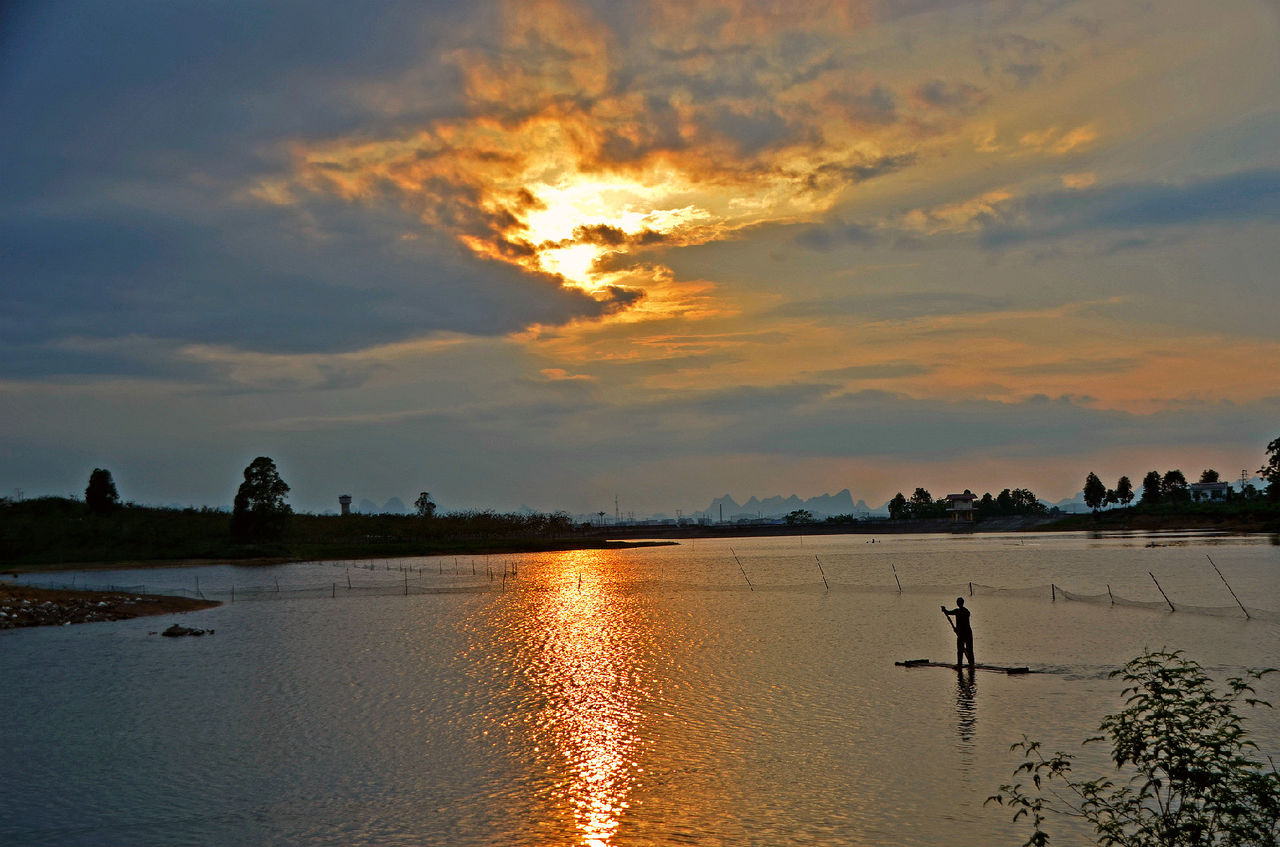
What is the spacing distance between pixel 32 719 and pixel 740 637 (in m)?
29.9

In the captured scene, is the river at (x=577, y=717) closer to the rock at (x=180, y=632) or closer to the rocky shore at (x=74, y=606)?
the rock at (x=180, y=632)

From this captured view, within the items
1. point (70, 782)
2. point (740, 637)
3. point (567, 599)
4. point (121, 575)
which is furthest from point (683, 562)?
point (70, 782)

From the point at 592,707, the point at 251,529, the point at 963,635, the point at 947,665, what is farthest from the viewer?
the point at 251,529

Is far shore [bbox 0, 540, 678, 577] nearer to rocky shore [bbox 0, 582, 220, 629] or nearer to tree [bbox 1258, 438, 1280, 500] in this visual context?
rocky shore [bbox 0, 582, 220, 629]

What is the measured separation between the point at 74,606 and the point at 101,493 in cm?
9251

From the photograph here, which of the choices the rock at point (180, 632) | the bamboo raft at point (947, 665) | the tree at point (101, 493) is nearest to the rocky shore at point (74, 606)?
the rock at point (180, 632)

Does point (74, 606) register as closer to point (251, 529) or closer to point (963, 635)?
point (963, 635)

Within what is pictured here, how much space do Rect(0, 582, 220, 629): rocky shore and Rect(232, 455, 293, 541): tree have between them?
65.6m

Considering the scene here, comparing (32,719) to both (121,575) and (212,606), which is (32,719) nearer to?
(212,606)

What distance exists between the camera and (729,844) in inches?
666

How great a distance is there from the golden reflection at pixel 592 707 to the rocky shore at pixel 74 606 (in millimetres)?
27022

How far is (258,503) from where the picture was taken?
135125 mm

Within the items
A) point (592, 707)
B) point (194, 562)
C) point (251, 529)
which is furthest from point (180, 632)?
point (251, 529)

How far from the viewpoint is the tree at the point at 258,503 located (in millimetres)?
133500
